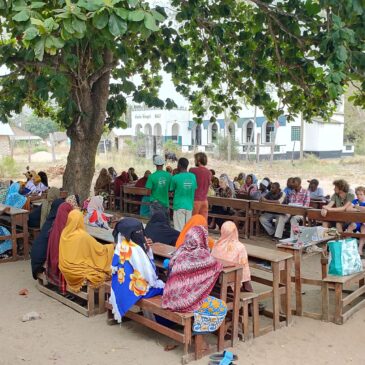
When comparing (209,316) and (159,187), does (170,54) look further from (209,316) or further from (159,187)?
(209,316)

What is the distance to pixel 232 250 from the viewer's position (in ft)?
16.3

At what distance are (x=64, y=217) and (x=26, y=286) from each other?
1.41m

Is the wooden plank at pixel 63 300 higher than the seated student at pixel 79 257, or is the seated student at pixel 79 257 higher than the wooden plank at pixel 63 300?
the seated student at pixel 79 257

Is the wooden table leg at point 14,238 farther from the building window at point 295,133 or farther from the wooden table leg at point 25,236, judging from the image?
the building window at point 295,133

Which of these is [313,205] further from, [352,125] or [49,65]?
[352,125]

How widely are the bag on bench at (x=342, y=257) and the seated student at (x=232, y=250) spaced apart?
1104mm

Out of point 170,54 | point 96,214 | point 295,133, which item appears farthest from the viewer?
point 295,133

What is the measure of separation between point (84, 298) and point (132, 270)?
1140 mm

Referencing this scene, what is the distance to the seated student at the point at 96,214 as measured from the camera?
7734mm

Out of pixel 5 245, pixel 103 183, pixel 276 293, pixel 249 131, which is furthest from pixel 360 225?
pixel 249 131

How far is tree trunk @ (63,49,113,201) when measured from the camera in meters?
9.48

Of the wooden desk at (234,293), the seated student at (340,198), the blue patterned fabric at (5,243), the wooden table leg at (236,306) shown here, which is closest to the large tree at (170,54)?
the seated student at (340,198)

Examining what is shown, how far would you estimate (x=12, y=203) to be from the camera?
30.6 ft

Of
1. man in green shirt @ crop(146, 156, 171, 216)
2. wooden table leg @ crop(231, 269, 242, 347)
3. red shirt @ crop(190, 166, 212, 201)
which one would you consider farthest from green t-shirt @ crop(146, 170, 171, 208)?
wooden table leg @ crop(231, 269, 242, 347)
